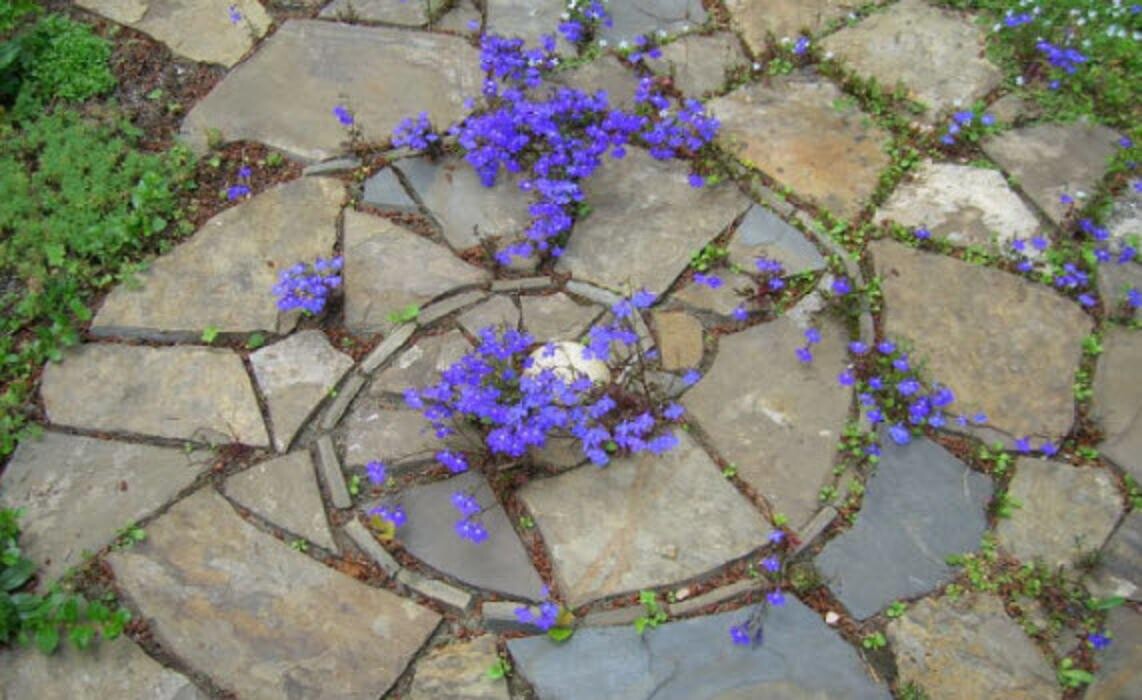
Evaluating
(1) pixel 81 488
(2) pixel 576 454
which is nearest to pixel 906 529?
(2) pixel 576 454

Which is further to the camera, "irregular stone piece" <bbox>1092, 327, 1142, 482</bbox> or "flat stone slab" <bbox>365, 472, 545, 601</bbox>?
"irregular stone piece" <bbox>1092, 327, 1142, 482</bbox>

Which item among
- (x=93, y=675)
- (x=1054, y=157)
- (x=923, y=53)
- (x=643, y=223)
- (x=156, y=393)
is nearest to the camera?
(x=93, y=675)

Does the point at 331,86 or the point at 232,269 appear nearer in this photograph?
the point at 232,269

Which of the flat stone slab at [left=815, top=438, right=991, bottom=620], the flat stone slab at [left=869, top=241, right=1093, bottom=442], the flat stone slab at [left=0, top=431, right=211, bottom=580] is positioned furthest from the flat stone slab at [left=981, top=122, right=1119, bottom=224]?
the flat stone slab at [left=0, top=431, right=211, bottom=580]

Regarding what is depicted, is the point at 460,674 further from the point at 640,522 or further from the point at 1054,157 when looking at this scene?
the point at 1054,157

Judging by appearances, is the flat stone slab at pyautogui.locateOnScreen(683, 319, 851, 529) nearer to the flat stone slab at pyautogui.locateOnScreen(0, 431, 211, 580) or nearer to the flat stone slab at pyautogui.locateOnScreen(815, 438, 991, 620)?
the flat stone slab at pyautogui.locateOnScreen(815, 438, 991, 620)

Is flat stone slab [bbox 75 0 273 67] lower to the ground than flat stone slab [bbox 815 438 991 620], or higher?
higher

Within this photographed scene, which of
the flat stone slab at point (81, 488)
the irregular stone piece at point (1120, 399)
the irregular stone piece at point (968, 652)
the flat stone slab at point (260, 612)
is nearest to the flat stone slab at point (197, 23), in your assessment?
the flat stone slab at point (81, 488)

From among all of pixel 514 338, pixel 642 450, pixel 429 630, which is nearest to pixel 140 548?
pixel 429 630
